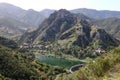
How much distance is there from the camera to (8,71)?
11100 cm

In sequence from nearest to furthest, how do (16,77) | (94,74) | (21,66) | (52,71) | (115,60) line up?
(94,74)
(115,60)
(16,77)
(21,66)
(52,71)

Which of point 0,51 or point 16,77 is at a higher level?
point 0,51

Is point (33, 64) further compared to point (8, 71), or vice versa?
point (33, 64)

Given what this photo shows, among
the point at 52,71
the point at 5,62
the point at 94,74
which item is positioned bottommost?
the point at 52,71

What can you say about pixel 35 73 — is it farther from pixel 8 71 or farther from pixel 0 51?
pixel 0 51

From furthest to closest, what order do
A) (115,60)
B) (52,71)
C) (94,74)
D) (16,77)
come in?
(52,71), (16,77), (115,60), (94,74)

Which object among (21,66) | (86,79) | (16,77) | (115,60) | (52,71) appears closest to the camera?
(86,79)

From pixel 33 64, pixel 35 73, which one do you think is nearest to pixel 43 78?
pixel 35 73

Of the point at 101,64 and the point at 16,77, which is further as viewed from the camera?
the point at 16,77

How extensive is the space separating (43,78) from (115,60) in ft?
249

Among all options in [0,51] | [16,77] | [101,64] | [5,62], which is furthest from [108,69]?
[0,51]

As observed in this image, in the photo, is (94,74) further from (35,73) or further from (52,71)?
(52,71)

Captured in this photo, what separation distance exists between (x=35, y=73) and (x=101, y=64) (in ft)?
269

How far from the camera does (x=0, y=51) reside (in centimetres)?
12638
